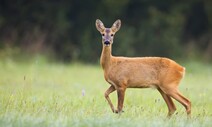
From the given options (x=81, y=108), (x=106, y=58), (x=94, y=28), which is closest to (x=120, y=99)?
(x=81, y=108)

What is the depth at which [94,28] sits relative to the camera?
26.9 meters

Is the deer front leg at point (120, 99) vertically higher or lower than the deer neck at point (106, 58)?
lower

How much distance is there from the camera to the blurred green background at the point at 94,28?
86.7 ft

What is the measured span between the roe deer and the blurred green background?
48.5 ft

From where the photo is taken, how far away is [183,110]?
11.2 m

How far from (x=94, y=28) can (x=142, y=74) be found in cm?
1623

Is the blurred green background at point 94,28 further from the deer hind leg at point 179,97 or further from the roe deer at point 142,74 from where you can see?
the deer hind leg at point 179,97

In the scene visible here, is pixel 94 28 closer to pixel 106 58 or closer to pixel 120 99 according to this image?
pixel 106 58

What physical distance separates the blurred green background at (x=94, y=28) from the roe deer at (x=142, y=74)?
14.8 m

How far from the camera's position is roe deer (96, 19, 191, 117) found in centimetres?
1058

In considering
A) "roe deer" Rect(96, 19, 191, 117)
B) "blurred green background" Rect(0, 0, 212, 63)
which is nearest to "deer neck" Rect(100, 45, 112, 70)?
"roe deer" Rect(96, 19, 191, 117)

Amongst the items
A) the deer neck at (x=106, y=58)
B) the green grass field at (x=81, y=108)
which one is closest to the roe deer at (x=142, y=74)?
the deer neck at (x=106, y=58)

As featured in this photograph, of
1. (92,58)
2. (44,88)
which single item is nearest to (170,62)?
(44,88)

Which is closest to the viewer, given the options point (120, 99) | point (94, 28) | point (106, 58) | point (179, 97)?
point (120, 99)
